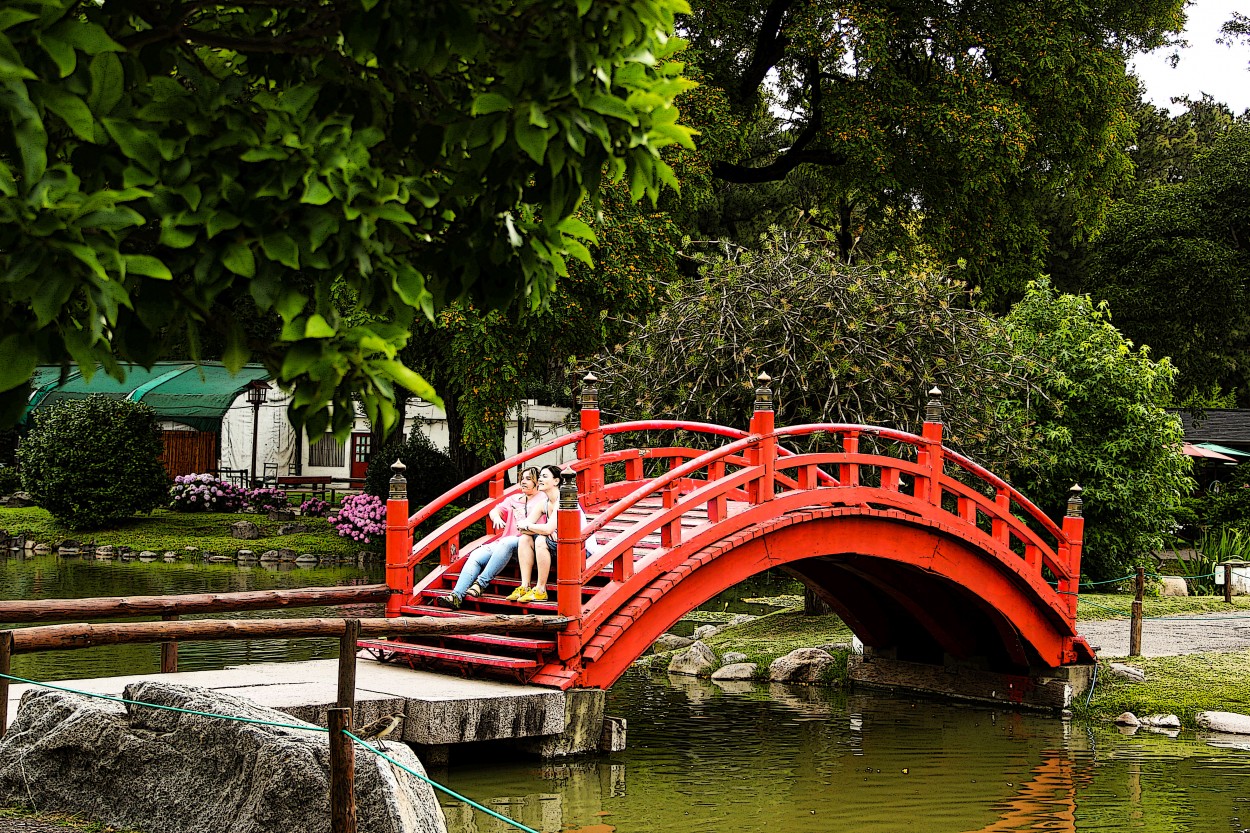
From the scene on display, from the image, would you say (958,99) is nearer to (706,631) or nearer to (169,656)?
(706,631)

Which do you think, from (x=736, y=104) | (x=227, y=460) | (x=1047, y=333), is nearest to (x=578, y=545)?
(x=1047, y=333)

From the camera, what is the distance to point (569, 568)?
1055 cm

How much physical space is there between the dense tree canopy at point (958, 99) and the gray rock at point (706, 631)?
7.59 meters

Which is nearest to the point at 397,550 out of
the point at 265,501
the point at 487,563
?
the point at 487,563

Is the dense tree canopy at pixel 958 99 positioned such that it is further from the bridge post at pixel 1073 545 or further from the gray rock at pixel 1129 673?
the gray rock at pixel 1129 673

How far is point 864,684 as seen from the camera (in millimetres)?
15430

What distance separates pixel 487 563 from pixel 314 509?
18.9 metres

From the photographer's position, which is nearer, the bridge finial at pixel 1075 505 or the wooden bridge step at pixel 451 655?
the wooden bridge step at pixel 451 655

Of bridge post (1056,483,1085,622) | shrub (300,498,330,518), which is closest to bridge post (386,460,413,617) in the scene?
bridge post (1056,483,1085,622)

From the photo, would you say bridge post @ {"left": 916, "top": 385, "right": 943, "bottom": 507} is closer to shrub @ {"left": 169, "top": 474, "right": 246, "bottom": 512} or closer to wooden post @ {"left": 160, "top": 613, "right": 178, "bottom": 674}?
wooden post @ {"left": 160, "top": 613, "right": 178, "bottom": 674}

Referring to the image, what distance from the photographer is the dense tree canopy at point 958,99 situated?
21.2m

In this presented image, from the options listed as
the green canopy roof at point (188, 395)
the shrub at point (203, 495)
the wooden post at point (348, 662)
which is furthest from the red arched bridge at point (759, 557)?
the green canopy roof at point (188, 395)

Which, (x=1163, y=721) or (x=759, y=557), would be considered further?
(x=1163, y=721)

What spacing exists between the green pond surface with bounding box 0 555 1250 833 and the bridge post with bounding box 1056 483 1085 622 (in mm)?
1291
